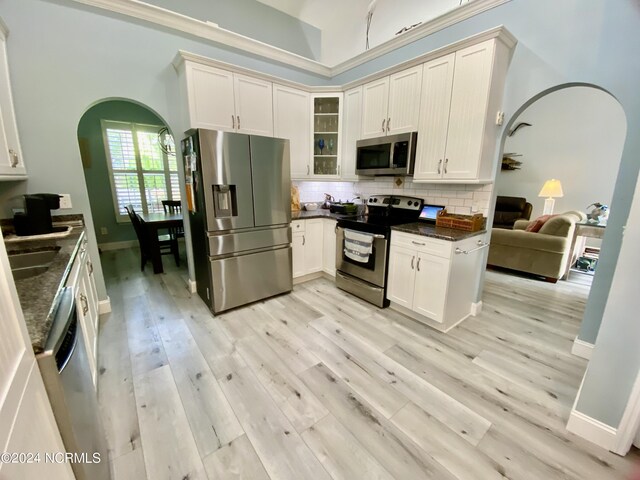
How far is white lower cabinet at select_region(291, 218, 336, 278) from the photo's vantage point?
341 centimetres


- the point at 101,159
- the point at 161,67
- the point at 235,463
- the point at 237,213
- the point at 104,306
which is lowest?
the point at 235,463

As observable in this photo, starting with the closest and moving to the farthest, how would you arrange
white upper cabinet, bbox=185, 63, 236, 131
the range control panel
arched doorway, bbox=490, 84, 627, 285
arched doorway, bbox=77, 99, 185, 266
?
1. white upper cabinet, bbox=185, 63, 236, 131
2. the range control panel
3. arched doorway, bbox=490, 84, 627, 285
4. arched doorway, bbox=77, 99, 185, 266

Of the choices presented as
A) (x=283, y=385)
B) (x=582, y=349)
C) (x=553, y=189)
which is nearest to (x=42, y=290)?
(x=283, y=385)

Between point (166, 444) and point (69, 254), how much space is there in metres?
1.27

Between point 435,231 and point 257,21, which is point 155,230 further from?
point 435,231

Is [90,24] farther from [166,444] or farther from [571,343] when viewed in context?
[571,343]

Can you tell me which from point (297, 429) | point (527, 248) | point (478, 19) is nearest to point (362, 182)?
point (478, 19)

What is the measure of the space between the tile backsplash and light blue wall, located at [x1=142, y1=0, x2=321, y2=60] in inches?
75.9

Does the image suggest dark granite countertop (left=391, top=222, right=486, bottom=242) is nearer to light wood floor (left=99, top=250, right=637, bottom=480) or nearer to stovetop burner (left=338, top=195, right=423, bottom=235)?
stovetop burner (left=338, top=195, right=423, bottom=235)

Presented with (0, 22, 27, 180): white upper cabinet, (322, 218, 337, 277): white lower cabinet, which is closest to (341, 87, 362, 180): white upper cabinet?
(322, 218, 337, 277): white lower cabinet

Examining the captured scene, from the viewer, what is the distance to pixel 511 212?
18.5 feet

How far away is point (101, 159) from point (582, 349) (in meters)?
A: 7.34

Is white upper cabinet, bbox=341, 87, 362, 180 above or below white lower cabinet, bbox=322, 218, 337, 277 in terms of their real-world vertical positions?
above

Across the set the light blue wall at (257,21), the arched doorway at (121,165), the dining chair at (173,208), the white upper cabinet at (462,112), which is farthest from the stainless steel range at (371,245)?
the arched doorway at (121,165)
